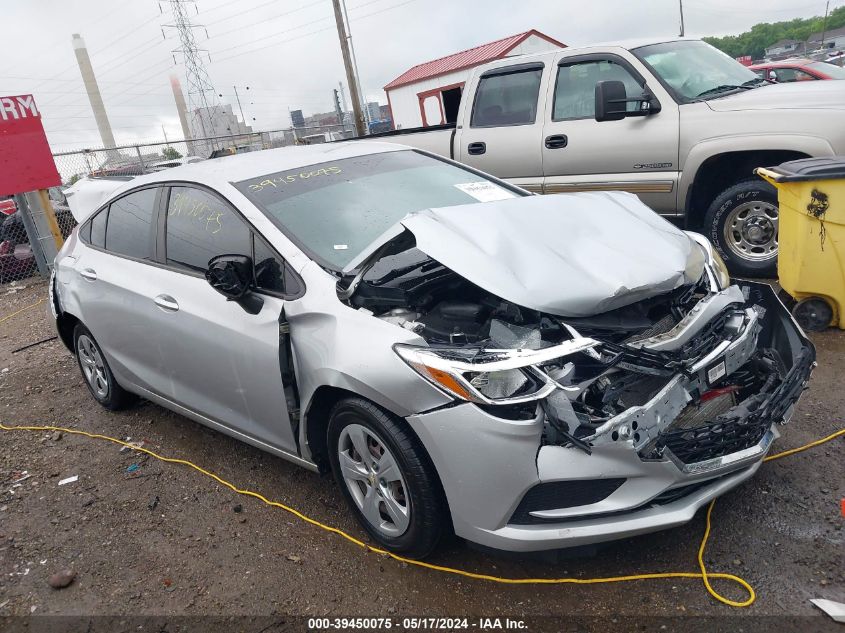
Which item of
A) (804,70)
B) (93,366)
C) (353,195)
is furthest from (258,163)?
(804,70)

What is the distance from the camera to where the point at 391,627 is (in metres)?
2.48

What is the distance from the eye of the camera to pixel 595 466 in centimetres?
224

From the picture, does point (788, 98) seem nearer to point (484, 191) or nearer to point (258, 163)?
point (484, 191)

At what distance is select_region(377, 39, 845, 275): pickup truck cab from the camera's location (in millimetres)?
5055

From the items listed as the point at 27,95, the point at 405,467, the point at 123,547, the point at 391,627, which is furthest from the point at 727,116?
the point at 27,95

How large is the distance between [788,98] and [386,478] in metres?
4.49

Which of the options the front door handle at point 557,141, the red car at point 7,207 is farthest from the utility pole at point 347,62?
the front door handle at point 557,141

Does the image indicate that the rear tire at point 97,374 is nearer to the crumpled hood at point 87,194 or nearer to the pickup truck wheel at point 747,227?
the crumpled hood at point 87,194

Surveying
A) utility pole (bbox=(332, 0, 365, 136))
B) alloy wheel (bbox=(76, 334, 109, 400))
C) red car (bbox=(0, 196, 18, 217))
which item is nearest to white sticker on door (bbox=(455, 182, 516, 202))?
alloy wheel (bbox=(76, 334, 109, 400))

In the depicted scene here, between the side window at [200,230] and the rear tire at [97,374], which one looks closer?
the side window at [200,230]

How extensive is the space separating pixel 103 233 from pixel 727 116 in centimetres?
477

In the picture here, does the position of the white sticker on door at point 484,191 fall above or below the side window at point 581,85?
below

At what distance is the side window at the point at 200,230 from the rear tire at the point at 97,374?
52.5 inches

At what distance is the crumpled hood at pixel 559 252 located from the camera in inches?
97.3
